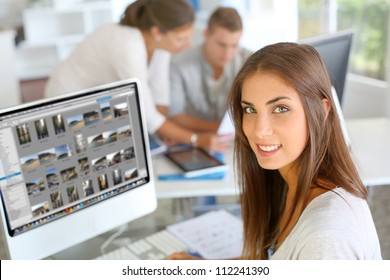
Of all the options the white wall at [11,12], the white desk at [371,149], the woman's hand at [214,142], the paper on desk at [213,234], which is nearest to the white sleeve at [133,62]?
the woman's hand at [214,142]

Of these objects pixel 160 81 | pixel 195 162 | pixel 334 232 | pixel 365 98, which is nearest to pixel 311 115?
pixel 334 232

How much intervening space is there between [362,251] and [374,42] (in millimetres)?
3084

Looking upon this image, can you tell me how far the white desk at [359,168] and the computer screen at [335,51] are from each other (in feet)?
0.98

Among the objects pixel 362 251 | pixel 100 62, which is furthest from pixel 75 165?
pixel 100 62

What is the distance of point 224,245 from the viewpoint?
1.58 m

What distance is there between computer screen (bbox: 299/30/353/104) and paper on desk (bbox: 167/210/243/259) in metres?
0.64

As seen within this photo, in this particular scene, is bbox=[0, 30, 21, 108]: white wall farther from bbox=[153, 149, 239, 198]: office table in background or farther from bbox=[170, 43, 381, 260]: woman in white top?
bbox=[170, 43, 381, 260]: woman in white top

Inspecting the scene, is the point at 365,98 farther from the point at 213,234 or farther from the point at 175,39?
the point at 213,234

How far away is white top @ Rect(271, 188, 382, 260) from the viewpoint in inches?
38.6

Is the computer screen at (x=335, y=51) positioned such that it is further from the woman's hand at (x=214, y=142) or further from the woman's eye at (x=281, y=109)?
the woman's eye at (x=281, y=109)

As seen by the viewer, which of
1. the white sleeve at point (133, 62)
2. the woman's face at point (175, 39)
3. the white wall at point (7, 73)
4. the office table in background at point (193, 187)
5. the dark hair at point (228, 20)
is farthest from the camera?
the white wall at point (7, 73)

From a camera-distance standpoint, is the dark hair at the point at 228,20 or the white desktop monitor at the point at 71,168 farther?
the dark hair at the point at 228,20

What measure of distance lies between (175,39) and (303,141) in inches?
51.2

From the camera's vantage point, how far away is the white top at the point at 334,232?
0.98 meters
